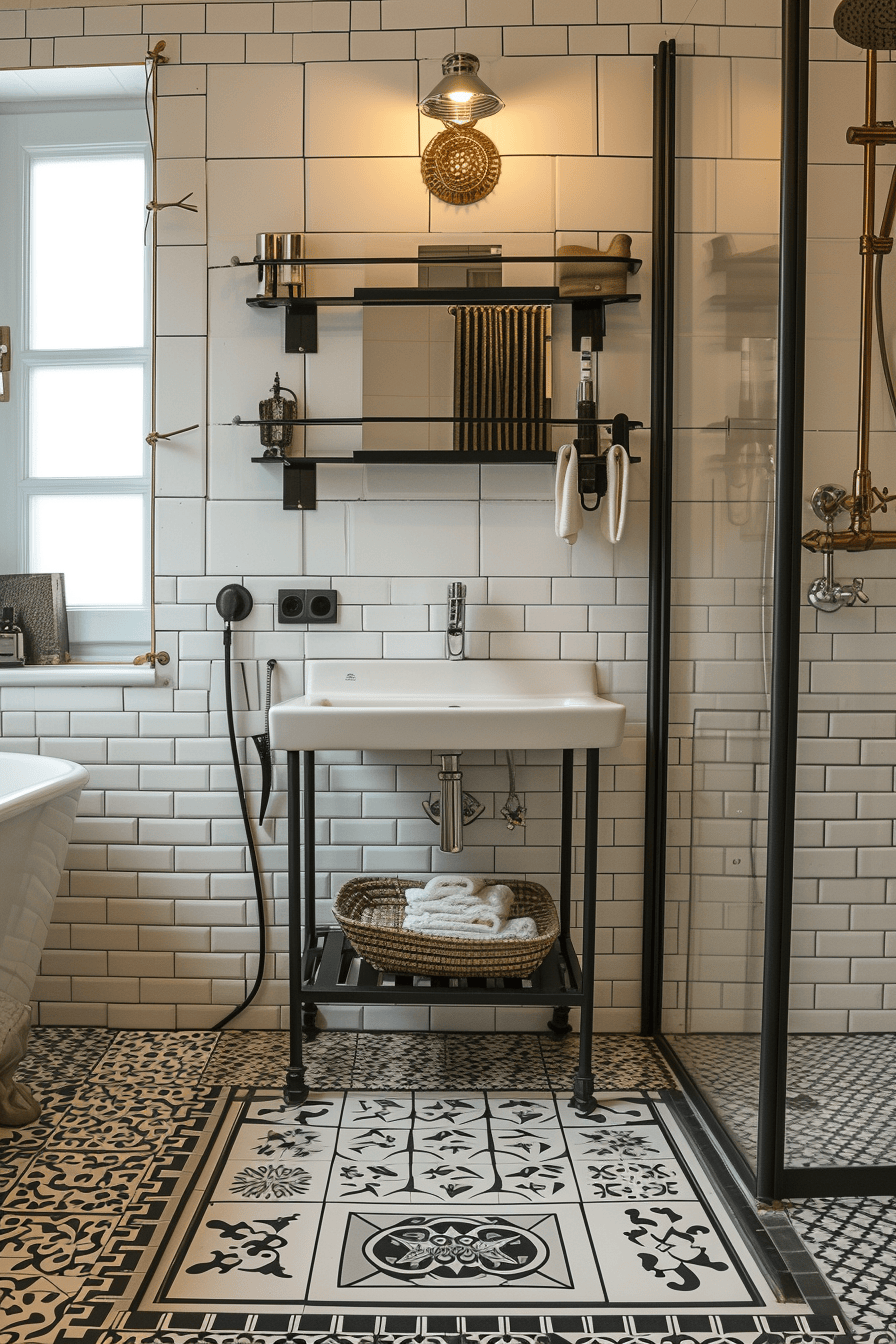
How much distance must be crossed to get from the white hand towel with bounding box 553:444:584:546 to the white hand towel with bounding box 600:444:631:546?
0.08 metres

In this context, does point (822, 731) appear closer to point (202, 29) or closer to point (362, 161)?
point (362, 161)

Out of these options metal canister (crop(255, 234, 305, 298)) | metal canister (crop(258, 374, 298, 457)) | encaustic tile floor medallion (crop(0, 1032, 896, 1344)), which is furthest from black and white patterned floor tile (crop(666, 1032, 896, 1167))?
metal canister (crop(255, 234, 305, 298))

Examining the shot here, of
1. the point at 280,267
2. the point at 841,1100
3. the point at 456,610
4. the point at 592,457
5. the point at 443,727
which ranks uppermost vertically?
the point at 280,267

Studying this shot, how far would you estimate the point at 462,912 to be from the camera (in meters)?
2.57

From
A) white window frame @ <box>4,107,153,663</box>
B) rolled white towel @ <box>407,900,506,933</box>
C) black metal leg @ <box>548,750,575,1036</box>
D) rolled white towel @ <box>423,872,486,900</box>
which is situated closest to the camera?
rolled white towel @ <box>407,900,506,933</box>

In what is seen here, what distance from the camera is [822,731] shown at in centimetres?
196

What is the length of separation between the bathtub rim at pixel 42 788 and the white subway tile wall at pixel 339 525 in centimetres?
29

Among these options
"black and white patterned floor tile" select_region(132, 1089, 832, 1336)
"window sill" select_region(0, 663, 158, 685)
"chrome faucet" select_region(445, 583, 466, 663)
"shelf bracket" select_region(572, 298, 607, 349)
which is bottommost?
"black and white patterned floor tile" select_region(132, 1089, 832, 1336)

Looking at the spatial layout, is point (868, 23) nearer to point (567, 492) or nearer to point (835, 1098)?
point (567, 492)

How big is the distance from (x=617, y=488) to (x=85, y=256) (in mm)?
1756

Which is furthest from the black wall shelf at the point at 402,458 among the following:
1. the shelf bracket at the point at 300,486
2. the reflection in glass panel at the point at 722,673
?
the reflection in glass panel at the point at 722,673

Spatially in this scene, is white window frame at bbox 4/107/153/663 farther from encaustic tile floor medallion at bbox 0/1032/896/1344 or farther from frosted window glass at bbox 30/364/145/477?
encaustic tile floor medallion at bbox 0/1032/896/1344

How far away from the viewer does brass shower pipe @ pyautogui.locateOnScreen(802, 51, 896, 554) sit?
180cm

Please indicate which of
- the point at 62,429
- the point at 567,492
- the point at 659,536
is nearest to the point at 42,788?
the point at 62,429
